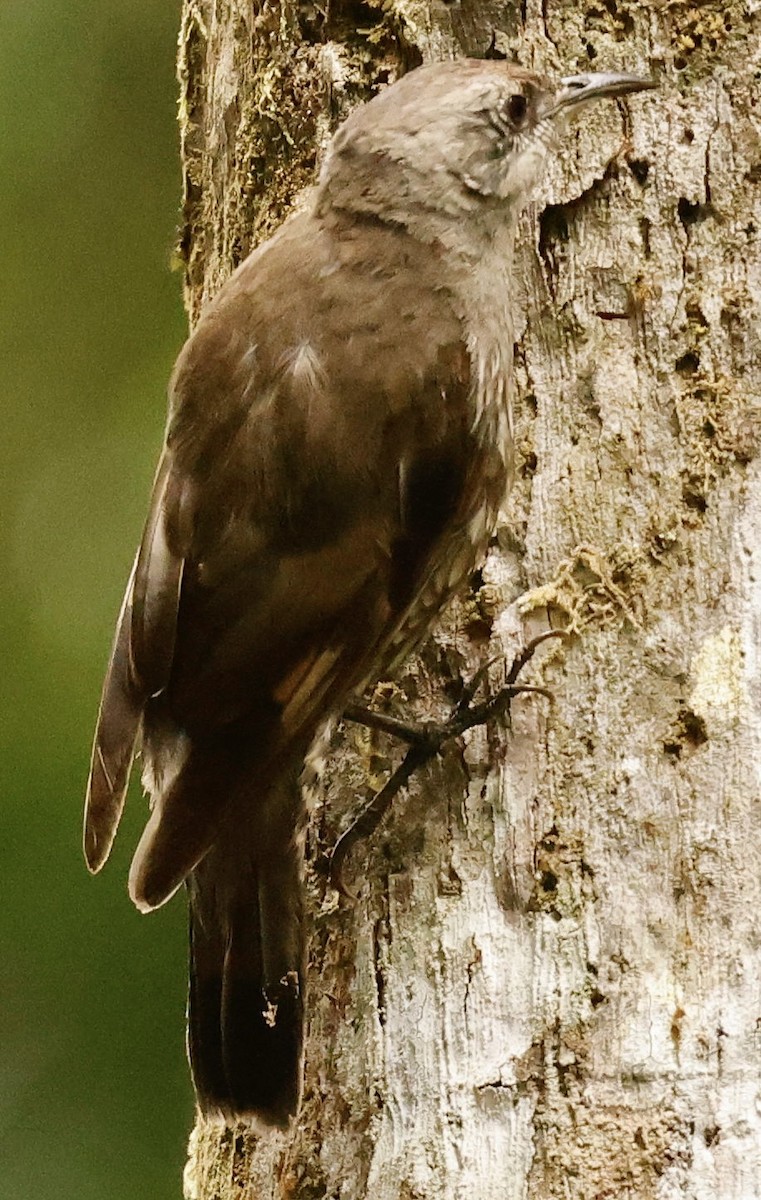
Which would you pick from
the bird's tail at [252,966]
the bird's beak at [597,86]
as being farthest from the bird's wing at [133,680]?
the bird's beak at [597,86]

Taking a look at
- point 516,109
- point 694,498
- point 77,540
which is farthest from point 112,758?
point 77,540

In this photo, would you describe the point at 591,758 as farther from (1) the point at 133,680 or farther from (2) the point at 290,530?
(1) the point at 133,680

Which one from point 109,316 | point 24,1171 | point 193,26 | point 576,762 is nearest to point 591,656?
point 576,762

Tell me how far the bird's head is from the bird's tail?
105 cm

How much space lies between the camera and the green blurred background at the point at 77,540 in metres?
4.98

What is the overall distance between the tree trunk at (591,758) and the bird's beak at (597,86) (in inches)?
3.1

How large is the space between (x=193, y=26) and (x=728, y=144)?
1300 mm

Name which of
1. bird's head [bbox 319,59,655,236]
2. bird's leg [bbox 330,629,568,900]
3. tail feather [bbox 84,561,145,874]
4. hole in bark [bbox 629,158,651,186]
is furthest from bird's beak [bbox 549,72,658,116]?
tail feather [bbox 84,561,145,874]

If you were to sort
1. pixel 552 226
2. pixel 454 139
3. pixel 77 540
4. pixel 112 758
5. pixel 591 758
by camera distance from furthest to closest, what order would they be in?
pixel 77 540 < pixel 454 139 < pixel 552 226 < pixel 112 758 < pixel 591 758

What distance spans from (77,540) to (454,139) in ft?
9.86

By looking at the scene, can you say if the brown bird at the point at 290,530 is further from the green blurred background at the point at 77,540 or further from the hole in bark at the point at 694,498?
the green blurred background at the point at 77,540

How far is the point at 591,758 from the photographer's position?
2760mm

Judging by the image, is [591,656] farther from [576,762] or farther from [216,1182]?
[216,1182]

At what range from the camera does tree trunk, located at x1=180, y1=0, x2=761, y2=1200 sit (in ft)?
8.60
